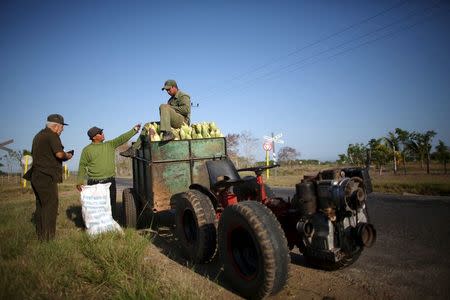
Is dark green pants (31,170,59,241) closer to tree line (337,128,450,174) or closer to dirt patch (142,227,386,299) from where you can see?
dirt patch (142,227,386,299)

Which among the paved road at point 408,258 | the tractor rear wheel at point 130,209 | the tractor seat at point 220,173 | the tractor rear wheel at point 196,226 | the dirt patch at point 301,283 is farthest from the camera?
the tractor rear wheel at point 130,209

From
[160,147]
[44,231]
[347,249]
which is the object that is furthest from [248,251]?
[44,231]

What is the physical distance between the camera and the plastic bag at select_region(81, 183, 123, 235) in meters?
5.65

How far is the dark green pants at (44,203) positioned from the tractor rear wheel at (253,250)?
318 cm

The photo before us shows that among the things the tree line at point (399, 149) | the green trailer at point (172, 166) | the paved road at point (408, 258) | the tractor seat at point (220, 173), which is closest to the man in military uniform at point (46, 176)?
the green trailer at point (172, 166)

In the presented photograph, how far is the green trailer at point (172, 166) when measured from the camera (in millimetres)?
5609

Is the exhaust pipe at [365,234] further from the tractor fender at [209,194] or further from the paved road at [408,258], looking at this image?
the tractor fender at [209,194]

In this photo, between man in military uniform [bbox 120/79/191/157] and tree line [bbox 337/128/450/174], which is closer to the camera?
man in military uniform [bbox 120/79/191/157]

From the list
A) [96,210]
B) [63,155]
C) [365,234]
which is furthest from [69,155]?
[365,234]

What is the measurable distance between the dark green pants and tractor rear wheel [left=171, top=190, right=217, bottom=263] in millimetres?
2148

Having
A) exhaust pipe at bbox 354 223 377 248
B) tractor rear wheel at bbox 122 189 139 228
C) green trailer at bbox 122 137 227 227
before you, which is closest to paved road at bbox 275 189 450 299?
exhaust pipe at bbox 354 223 377 248

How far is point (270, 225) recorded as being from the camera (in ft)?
9.94

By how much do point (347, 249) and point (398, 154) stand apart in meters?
38.0

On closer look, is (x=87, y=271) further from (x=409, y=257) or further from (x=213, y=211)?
(x=409, y=257)
